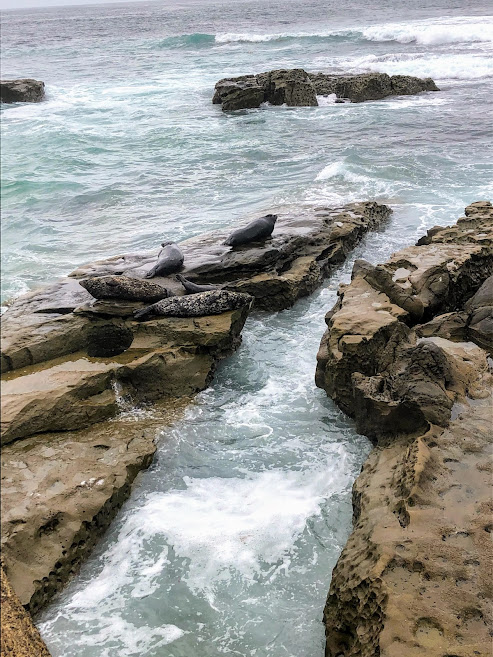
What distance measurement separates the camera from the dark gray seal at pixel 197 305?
680 centimetres

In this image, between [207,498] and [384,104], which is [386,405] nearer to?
[207,498]

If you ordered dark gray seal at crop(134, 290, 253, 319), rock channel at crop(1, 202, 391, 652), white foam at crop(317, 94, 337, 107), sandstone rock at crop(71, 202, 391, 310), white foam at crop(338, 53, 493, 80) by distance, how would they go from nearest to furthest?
rock channel at crop(1, 202, 391, 652) → dark gray seal at crop(134, 290, 253, 319) → sandstone rock at crop(71, 202, 391, 310) → white foam at crop(317, 94, 337, 107) → white foam at crop(338, 53, 493, 80)

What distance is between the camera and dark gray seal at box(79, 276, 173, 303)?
5.84 metres

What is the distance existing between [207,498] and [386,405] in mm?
1821

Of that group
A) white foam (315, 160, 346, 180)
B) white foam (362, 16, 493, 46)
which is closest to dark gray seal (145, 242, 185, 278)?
white foam (315, 160, 346, 180)

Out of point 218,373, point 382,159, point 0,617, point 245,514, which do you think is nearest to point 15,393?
point 0,617

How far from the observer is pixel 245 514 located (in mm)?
4969

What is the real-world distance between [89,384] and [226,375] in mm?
3575

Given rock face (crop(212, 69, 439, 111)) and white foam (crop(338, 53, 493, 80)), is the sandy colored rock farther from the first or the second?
white foam (crop(338, 53, 493, 80))

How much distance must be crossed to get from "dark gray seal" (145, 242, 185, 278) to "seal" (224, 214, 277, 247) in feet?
4.06

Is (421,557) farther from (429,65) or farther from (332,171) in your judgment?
(429,65)

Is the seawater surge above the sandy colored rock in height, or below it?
below

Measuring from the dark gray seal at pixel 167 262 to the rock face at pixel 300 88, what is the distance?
637 inches

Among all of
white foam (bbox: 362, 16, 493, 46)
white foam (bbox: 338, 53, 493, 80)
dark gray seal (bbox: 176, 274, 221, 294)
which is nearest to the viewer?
dark gray seal (bbox: 176, 274, 221, 294)
